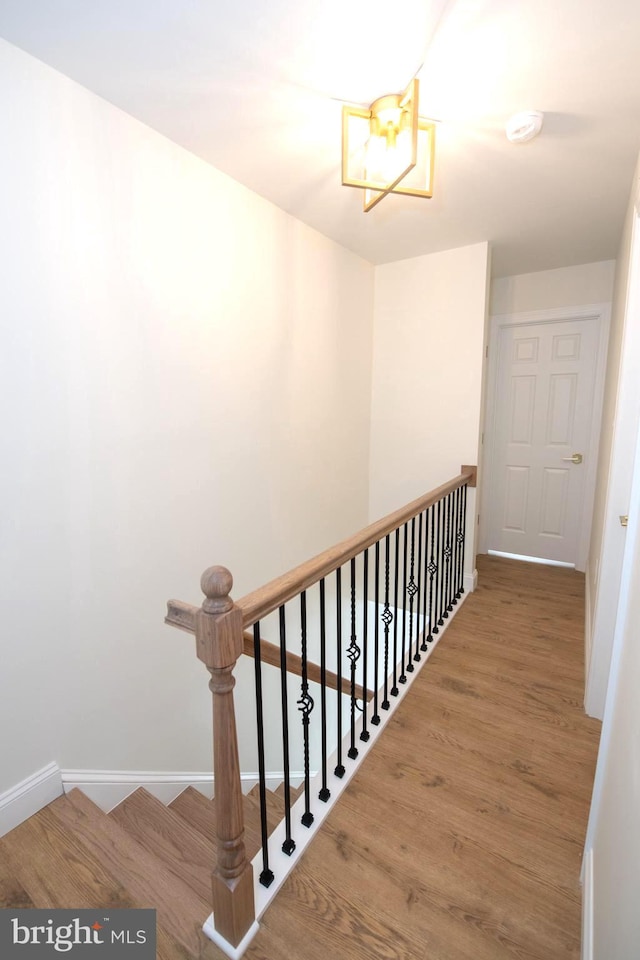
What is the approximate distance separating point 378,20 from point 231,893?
2.40 metres

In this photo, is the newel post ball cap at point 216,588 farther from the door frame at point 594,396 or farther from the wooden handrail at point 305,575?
the door frame at point 594,396

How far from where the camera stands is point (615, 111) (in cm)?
161

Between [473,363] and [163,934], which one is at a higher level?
[473,363]

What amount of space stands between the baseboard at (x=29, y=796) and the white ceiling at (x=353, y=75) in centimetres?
246

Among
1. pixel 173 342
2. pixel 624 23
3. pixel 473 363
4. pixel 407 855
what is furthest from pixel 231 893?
pixel 473 363

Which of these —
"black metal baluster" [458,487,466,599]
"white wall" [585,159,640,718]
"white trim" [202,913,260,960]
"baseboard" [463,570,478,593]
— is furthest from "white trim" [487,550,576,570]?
"white trim" [202,913,260,960]

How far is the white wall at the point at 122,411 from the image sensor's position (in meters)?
1.45

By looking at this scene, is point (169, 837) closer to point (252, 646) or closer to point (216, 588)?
point (252, 646)

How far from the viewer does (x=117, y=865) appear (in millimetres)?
1357

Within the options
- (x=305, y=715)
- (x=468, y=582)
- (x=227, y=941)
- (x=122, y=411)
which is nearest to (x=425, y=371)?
(x=468, y=582)

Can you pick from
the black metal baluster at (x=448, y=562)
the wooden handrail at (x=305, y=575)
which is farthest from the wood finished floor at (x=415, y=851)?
the wooden handrail at (x=305, y=575)

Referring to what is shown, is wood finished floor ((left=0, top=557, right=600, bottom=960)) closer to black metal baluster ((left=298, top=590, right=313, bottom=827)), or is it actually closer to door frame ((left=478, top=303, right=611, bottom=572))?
black metal baluster ((left=298, top=590, right=313, bottom=827))

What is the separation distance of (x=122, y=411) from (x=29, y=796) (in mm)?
1448

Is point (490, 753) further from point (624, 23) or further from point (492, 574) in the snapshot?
point (624, 23)
